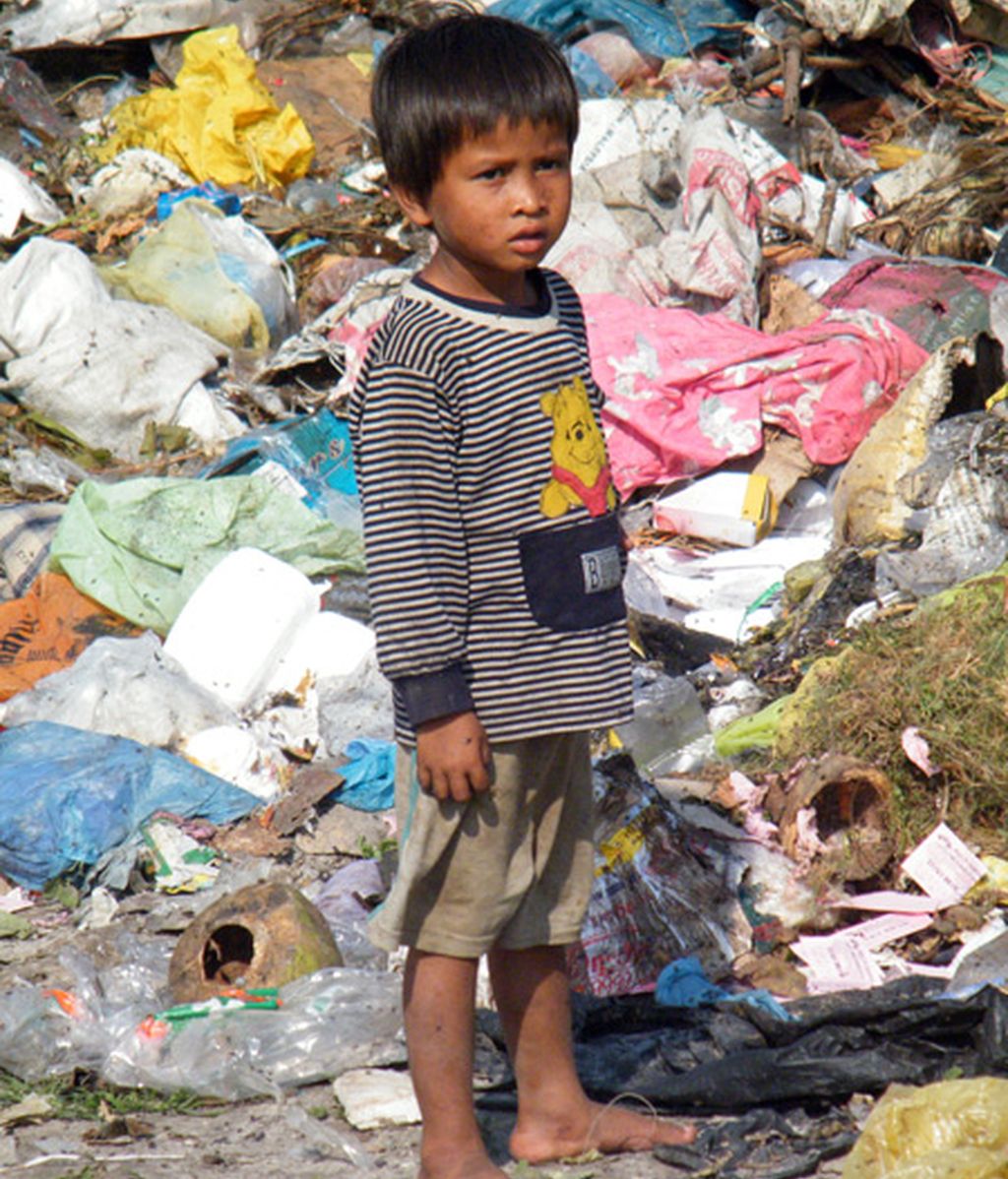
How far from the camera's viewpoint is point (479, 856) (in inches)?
91.4

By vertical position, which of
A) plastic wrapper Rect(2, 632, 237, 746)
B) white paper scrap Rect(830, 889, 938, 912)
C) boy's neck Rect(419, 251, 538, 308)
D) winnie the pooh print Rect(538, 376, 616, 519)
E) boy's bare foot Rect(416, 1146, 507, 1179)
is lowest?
plastic wrapper Rect(2, 632, 237, 746)

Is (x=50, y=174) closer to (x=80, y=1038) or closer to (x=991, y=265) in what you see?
(x=991, y=265)

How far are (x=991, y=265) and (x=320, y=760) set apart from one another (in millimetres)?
3617

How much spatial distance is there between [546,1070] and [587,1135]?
0.11 m

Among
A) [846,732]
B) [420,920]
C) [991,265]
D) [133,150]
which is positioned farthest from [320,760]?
[133,150]

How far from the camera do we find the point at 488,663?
7.49ft

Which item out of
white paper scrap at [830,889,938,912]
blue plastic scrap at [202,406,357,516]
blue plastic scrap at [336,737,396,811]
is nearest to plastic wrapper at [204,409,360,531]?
blue plastic scrap at [202,406,357,516]

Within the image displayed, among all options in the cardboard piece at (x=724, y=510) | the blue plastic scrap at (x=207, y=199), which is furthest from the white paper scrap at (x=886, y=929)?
the blue plastic scrap at (x=207, y=199)

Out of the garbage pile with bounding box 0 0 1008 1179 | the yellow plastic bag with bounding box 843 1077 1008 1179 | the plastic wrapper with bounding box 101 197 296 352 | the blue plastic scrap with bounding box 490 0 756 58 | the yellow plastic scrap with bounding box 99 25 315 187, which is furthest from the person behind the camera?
the blue plastic scrap with bounding box 490 0 756 58

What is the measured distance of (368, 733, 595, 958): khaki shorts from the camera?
91.0 inches

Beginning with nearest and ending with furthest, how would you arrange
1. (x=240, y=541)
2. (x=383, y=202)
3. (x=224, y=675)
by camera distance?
→ (x=224, y=675), (x=240, y=541), (x=383, y=202)

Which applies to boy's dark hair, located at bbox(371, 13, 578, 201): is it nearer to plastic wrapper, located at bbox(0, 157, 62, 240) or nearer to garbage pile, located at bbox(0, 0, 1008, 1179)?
garbage pile, located at bbox(0, 0, 1008, 1179)

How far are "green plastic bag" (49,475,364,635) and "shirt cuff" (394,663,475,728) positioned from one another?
3217 millimetres

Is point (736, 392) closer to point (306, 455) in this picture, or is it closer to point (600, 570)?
point (306, 455)
